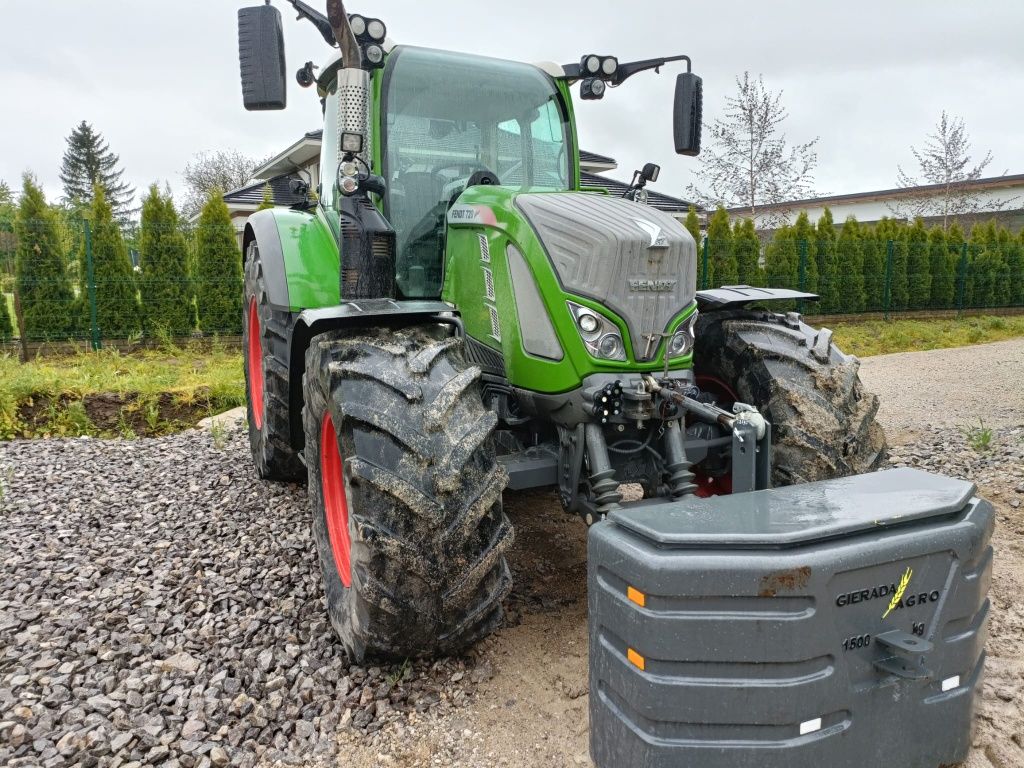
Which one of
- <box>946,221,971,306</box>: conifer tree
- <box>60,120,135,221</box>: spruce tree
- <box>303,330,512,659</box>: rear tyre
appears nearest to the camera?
<box>303,330,512,659</box>: rear tyre

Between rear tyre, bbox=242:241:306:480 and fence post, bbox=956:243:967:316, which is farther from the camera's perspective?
fence post, bbox=956:243:967:316

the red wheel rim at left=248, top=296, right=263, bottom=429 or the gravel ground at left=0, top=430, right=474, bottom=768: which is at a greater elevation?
the red wheel rim at left=248, top=296, right=263, bottom=429

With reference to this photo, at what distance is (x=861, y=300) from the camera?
1678 centimetres

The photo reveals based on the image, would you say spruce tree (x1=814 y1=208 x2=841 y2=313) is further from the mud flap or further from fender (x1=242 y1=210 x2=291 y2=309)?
the mud flap

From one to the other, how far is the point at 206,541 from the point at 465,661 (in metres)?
1.73

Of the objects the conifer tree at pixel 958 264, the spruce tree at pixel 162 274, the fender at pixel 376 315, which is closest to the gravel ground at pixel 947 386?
the fender at pixel 376 315

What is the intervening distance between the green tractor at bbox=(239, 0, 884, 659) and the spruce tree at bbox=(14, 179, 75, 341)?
804 cm

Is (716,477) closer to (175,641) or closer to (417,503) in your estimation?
(417,503)

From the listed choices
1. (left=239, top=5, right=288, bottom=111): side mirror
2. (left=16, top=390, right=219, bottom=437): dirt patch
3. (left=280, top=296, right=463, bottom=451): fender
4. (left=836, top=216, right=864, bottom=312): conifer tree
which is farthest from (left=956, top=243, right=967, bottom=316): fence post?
(left=239, top=5, right=288, bottom=111): side mirror

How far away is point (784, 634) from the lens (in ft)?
6.00

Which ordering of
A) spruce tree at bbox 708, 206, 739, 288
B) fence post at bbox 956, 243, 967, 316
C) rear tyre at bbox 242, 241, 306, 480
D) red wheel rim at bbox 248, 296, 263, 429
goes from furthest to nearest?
1. fence post at bbox 956, 243, 967, 316
2. spruce tree at bbox 708, 206, 739, 288
3. red wheel rim at bbox 248, 296, 263, 429
4. rear tyre at bbox 242, 241, 306, 480

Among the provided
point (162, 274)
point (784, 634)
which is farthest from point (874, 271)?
point (784, 634)

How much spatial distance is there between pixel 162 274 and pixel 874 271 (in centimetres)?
1397

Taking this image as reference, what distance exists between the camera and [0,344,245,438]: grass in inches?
261
